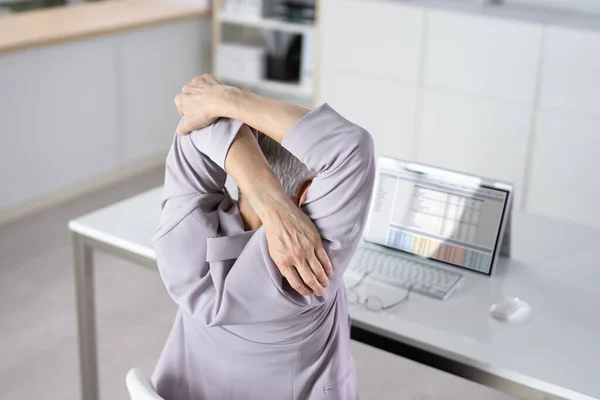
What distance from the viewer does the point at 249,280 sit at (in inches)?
50.3

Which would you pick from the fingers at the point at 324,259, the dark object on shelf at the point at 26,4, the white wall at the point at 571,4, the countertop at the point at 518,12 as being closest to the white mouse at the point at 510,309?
the fingers at the point at 324,259

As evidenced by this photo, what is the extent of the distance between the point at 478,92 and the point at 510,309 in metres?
2.31

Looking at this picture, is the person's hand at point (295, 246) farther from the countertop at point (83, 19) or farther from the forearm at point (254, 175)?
the countertop at point (83, 19)

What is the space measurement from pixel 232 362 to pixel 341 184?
0.44m

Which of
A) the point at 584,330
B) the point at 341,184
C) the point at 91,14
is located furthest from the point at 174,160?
the point at 91,14

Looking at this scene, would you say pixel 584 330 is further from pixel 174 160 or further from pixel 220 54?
pixel 220 54

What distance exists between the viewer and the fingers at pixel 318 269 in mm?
1227

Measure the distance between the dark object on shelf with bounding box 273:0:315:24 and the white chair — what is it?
3429 mm

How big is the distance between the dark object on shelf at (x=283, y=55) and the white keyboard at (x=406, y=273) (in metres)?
2.84

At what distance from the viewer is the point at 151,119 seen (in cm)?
458

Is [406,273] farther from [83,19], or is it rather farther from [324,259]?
[83,19]

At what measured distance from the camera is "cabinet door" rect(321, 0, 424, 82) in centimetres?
400

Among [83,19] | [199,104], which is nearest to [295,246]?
[199,104]

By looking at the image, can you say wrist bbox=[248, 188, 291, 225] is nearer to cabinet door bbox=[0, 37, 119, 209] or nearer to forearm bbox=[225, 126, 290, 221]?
forearm bbox=[225, 126, 290, 221]
